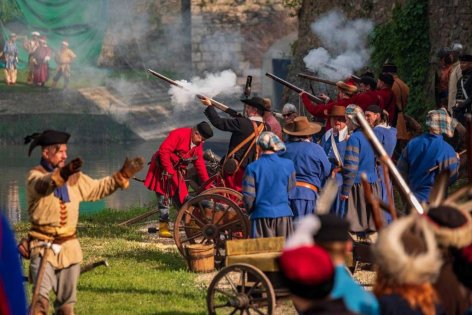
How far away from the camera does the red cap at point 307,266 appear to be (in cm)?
425

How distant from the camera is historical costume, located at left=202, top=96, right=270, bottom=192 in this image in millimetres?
11875

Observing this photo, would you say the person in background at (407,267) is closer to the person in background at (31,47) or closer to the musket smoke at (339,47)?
→ the musket smoke at (339,47)

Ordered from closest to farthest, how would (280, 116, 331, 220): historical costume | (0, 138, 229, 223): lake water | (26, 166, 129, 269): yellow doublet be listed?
1. (26, 166, 129, 269): yellow doublet
2. (280, 116, 331, 220): historical costume
3. (0, 138, 229, 223): lake water

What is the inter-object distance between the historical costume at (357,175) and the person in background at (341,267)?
217 inches

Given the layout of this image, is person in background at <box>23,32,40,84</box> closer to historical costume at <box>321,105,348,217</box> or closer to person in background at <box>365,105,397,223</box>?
historical costume at <box>321,105,348,217</box>

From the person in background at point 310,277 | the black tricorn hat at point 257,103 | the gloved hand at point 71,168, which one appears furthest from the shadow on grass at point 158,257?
the person in background at point 310,277

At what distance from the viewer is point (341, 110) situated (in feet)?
37.0

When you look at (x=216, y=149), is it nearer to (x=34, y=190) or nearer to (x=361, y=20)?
(x=361, y=20)

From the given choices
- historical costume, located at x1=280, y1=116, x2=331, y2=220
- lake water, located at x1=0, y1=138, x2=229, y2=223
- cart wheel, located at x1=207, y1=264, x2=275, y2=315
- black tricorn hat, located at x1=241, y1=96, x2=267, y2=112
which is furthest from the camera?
lake water, located at x1=0, y1=138, x2=229, y2=223

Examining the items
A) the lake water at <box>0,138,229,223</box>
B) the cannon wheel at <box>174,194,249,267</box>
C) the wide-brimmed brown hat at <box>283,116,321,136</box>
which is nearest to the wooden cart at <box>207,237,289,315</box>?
the wide-brimmed brown hat at <box>283,116,321,136</box>

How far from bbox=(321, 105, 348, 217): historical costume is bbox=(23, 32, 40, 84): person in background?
88.4 feet

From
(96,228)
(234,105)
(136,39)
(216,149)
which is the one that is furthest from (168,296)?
(136,39)

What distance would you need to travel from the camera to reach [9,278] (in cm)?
575

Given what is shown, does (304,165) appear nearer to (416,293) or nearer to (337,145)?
(337,145)
